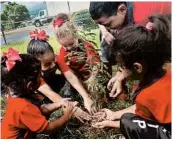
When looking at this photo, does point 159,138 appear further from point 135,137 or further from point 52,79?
point 52,79

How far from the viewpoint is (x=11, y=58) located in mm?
2734

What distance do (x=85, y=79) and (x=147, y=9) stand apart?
1.69 ft

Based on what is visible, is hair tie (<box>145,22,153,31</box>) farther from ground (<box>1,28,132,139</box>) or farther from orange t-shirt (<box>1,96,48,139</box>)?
orange t-shirt (<box>1,96,48,139</box>)

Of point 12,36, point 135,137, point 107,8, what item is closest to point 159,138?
point 135,137

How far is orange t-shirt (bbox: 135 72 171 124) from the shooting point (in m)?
2.62

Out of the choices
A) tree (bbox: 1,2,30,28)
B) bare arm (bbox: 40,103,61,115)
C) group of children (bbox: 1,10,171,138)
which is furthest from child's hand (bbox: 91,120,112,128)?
tree (bbox: 1,2,30,28)

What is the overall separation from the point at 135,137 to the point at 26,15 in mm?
897

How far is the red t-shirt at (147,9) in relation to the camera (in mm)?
2631

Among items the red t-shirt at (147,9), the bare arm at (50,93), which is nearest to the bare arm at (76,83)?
the bare arm at (50,93)

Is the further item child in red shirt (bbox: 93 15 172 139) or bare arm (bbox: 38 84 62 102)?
bare arm (bbox: 38 84 62 102)

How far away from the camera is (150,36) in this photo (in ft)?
8.58

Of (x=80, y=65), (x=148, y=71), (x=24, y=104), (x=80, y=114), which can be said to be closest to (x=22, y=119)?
(x=24, y=104)

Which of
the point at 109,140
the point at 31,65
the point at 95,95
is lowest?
the point at 109,140

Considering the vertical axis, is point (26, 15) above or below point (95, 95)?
above
